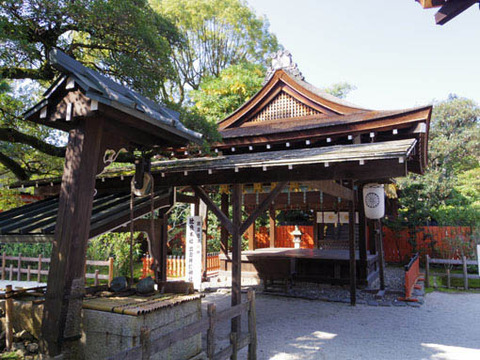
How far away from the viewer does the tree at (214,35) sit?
22.0m

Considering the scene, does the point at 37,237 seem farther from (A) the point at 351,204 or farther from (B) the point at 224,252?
(B) the point at 224,252

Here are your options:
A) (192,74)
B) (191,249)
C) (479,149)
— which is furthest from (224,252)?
(479,149)

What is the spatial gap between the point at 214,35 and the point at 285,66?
13.0 m

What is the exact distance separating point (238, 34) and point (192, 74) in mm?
4090

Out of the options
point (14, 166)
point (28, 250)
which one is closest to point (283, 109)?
point (14, 166)

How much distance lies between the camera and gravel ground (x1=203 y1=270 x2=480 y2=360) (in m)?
5.45

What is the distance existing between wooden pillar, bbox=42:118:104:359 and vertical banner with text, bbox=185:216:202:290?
520 centimetres

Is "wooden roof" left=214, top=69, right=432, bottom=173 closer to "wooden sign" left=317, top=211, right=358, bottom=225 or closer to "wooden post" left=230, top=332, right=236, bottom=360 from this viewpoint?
"wooden sign" left=317, top=211, right=358, bottom=225

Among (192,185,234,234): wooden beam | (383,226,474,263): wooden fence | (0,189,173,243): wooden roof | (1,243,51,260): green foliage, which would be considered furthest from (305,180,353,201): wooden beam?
(1,243,51,260): green foliage

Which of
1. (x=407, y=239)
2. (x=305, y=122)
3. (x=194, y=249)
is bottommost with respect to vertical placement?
(x=407, y=239)

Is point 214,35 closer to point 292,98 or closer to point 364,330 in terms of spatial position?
point 292,98

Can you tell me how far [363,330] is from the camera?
6.65m

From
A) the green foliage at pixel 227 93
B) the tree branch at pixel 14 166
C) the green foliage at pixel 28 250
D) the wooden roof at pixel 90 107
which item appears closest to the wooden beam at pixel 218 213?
the wooden roof at pixel 90 107

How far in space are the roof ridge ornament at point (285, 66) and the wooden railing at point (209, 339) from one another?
28.5 ft
